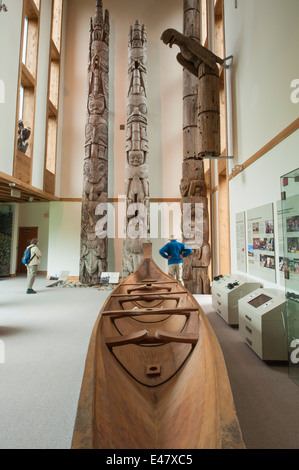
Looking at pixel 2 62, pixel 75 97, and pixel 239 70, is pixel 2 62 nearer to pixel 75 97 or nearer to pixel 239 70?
pixel 75 97

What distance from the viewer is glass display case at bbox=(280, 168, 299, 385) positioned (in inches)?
85.0

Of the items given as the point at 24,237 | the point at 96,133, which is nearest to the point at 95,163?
the point at 96,133

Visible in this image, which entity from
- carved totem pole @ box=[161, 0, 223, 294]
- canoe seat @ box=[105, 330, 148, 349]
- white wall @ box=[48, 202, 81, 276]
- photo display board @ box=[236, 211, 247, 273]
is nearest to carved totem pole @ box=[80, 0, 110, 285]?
white wall @ box=[48, 202, 81, 276]

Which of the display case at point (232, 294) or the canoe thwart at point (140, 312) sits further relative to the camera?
the display case at point (232, 294)

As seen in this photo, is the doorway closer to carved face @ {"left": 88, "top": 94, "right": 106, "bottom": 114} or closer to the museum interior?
the museum interior

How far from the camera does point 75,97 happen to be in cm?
848

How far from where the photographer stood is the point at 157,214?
7984mm

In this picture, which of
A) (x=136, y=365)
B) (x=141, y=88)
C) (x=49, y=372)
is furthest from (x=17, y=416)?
(x=141, y=88)

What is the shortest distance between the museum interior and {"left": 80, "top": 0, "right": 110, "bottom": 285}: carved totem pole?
0.04m

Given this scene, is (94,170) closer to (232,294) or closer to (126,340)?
(232,294)

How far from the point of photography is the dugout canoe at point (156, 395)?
0.84 metres

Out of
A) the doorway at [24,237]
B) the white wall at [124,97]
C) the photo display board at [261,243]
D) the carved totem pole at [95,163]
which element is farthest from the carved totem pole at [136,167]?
the doorway at [24,237]

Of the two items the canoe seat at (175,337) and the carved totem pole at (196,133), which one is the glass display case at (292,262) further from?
the carved totem pole at (196,133)
